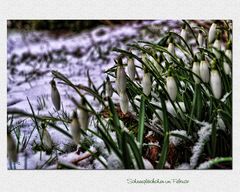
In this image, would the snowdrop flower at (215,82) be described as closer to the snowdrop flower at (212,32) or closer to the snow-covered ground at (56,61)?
the snowdrop flower at (212,32)

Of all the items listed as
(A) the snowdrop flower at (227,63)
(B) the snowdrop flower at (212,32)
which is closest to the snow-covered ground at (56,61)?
(B) the snowdrop flower at (212,32)

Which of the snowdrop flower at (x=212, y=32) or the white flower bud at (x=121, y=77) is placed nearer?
the white flower bud at (x=121, y=77)

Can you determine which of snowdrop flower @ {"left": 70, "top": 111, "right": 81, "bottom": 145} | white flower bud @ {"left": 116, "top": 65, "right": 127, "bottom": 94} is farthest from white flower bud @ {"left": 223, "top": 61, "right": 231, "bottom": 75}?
snowdrop flower @ {"left": 70, "top": 111, "right": 81, "bottom": 145}

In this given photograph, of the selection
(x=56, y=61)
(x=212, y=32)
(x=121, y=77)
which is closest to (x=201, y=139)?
(x=121, y=77)

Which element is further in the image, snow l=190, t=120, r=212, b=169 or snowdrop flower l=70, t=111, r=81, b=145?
snow l=190, t=120, r=212, b=169

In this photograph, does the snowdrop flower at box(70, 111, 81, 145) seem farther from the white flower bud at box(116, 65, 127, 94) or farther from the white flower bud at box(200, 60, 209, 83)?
the white flower bud at box(200, 60, 209, 83)

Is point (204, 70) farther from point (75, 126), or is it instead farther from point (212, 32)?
point (75, 126)

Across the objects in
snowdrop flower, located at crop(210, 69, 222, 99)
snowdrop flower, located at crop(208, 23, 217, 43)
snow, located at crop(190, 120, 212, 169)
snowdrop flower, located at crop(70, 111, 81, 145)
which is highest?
snowdrop flower, located at crop(208, 23, 217, 43)

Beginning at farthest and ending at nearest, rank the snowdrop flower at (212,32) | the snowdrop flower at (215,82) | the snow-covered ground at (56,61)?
1. the snow-covered ground at (56,61)
2. the snowdrop flower at (212,32)
3. the snowdrop flower at (215,82)
